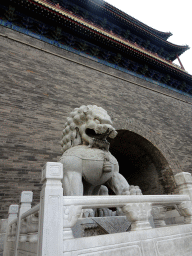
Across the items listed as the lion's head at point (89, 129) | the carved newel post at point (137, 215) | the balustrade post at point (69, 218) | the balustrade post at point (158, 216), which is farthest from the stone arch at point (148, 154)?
the balustrade post at point (69, 218)

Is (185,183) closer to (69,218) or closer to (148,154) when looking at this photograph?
(69,218)

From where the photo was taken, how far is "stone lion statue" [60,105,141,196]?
6.68 feet

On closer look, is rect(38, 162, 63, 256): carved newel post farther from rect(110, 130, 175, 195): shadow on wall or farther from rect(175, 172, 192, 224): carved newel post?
rect(110, 130, 175, 195): shadow on wall

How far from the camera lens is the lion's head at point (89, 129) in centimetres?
237

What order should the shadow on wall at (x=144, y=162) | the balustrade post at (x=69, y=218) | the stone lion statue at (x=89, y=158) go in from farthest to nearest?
the shadow on wall at (x=144, y=162)
the stone lion statue at (x=89, y=158)
the balustrade post at (x=69, y=218)

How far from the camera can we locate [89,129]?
2.49 m

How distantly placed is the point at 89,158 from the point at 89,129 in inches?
19.1

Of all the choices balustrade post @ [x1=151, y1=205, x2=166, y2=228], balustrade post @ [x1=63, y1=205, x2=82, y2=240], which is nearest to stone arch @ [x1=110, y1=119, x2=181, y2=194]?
balustrade post @ [x1=151, y1=205, x2=166, y2=228]

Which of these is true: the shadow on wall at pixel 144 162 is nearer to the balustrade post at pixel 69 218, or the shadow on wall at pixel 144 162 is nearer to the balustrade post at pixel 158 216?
the balustrade post at pixel 158 216

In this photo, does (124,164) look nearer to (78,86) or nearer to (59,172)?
(78,86)

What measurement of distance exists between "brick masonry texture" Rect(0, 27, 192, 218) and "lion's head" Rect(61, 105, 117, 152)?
2042mm

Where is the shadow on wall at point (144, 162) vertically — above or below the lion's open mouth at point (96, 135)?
above

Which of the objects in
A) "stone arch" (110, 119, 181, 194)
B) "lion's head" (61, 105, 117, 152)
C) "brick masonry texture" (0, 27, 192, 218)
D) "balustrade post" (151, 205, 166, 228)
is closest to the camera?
"balustrade post" (151, 205, 166, 228)

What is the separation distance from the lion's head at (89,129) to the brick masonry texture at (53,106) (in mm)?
2042
